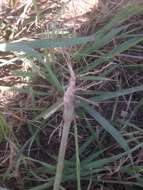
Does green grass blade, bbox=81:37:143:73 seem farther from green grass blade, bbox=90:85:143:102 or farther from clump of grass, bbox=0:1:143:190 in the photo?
green grass blade, bbox=90:85:143:102

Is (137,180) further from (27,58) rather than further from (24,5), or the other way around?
(24,5)

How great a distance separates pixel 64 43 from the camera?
0.91 metres

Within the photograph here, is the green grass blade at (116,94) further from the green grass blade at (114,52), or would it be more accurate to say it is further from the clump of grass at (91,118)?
the green grass blade at (114,52)

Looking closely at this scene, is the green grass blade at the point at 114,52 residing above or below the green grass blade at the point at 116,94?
above

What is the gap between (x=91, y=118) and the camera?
3.78ft

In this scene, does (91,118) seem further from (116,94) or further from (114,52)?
(114,52)

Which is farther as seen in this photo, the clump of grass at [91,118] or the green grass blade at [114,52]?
the green grass blade at [114,52]

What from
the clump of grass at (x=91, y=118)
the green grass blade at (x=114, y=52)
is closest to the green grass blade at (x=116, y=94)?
the clump of grass at (x=91, y=118)

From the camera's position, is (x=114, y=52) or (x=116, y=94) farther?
(x=114, y=52)

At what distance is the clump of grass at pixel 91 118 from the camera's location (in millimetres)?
1022

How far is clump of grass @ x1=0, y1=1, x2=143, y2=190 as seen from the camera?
3.35 feet

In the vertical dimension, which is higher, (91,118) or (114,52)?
(114,52)

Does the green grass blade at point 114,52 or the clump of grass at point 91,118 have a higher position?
the green grass blade at point 114,52

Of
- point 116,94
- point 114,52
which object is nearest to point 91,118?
point 116,94
